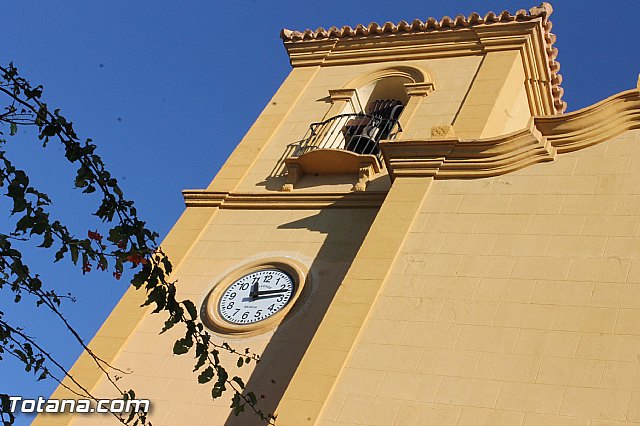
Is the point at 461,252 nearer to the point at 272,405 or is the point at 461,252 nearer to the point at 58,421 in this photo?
the point at 272,405

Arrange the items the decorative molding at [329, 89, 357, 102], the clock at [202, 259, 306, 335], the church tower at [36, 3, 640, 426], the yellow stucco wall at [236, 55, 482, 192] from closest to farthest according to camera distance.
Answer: the church tower at [36, 3, 640, 426]
the clock at [202, 259, 306, 335]
the yellow stucco wall at [236, 55, 482, 192]
the decorative molding at [329, 89, 357, 102]

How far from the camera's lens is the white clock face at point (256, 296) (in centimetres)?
1251

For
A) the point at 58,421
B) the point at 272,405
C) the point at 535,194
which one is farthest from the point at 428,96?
the point at 58,421

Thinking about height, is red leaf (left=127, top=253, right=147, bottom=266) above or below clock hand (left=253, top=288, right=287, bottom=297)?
below

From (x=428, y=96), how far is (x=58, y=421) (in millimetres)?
7797

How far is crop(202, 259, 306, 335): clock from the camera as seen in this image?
1235 centimetres

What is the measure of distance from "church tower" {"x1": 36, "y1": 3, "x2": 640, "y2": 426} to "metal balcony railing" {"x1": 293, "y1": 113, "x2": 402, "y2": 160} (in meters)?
0.04

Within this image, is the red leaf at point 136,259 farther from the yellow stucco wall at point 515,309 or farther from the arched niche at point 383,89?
the arched niche at point 383,89

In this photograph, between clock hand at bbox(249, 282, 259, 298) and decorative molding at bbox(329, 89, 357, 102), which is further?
decorative molding at bbox(329, 89, 357, 102)

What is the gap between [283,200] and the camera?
1436 cm

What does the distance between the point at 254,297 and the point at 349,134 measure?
427 cm

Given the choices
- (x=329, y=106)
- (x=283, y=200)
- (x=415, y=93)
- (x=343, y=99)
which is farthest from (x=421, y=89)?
(x=283, y=200)
